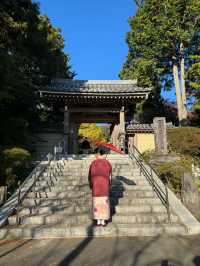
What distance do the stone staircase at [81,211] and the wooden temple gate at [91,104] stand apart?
6.71 metres

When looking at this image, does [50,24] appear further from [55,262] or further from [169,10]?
[55,262]

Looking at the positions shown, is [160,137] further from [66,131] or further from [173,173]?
[66,131]

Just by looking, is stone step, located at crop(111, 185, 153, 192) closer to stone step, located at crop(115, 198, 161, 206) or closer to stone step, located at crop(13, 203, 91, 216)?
stone step, located at crop(115, 198, 161, 206)

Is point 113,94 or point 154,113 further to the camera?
point 154,113

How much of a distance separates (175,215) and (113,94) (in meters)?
10.4

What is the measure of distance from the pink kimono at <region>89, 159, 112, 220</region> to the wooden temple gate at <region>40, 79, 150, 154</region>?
32.3 ft

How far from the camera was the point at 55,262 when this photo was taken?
4.90 metres

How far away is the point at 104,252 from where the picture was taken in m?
5.33

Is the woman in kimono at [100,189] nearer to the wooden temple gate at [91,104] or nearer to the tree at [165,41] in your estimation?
the wooden temple gate at [91,104]

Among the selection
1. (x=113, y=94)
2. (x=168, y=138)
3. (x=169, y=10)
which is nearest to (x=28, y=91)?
(x=113, y=94)

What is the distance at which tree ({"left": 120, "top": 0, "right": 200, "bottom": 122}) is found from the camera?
26141 mm

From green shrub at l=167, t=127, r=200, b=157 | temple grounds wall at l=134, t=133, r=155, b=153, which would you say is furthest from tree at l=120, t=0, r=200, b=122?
green shrub at l=167, t=127, r=200, b=157

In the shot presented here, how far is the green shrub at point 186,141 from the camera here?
53.0ft

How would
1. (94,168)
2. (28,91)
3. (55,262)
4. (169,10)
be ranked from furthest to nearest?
(169,10) → (28,91) → (94,168) → (55,262)
